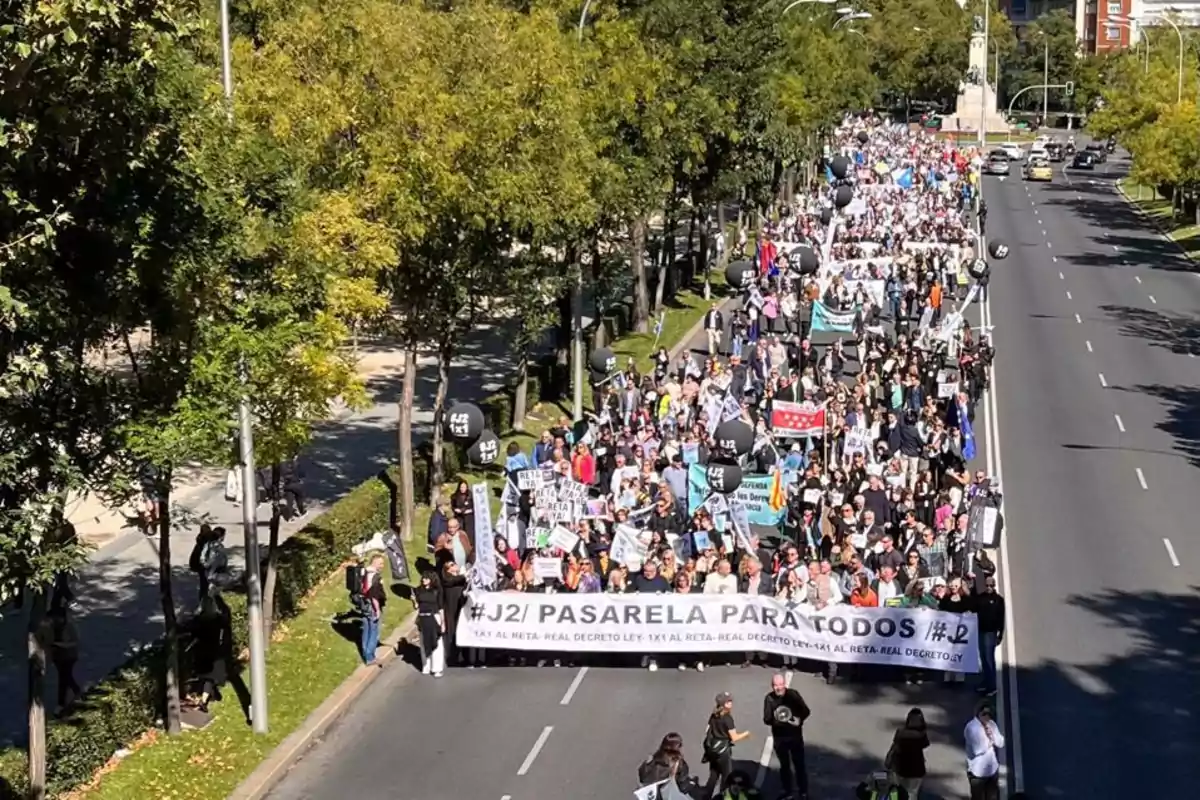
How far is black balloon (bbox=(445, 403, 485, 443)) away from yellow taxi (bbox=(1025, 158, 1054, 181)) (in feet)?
248

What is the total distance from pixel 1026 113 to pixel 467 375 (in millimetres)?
130865

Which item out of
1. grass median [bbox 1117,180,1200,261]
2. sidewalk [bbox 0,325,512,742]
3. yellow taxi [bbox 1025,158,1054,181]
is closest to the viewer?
sidewalk [bbox 0,325,512,742]

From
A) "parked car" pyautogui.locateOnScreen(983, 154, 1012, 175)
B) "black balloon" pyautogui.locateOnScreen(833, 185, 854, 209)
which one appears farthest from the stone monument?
"black balloon" pyautogui.locateOnScreen(833, 185, 854, 209)

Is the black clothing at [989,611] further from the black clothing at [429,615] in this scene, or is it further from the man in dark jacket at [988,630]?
the black clothing at [429,615]

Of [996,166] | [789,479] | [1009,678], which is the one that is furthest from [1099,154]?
[1009,678]

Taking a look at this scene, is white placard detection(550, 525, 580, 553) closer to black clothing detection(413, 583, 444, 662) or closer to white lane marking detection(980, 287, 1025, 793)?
black clothing detection(413, 583, 444, 662)

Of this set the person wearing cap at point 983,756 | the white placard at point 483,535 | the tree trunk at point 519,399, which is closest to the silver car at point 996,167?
the tree trunk at point 519,399

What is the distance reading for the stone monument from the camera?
135 m

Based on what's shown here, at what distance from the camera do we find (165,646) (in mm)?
18859

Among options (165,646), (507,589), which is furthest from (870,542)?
(165,646)

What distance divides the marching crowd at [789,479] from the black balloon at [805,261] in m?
0.13

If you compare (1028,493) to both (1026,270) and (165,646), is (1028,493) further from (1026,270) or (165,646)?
(1026,270)

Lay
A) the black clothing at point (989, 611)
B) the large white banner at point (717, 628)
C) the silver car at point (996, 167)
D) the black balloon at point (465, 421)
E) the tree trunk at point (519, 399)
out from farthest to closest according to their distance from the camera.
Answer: the silver car at point (996, 167)
the tree trunk at point (519, 399)
the black balloon at point (465, 421)
the large white banner at point (717, 628)
the black clothing at point (989, 611)

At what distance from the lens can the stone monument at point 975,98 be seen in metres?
135
